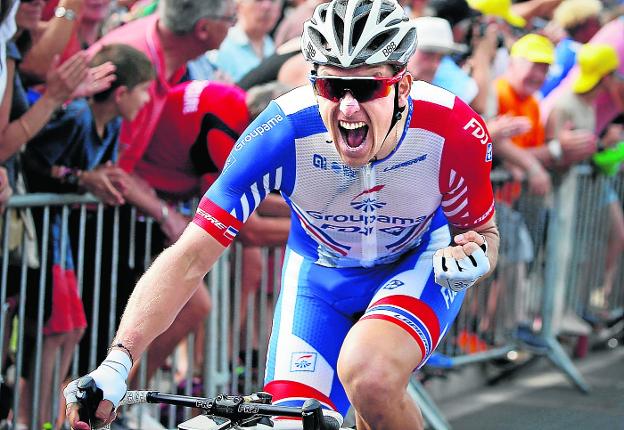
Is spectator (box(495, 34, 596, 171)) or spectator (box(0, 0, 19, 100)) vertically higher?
spectator (box(0, 0, 19, 100))

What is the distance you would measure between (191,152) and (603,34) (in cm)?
499

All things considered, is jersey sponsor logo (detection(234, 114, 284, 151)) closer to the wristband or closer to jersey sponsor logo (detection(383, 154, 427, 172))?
jersey sponsor logo (detection(383, 154, 427, 172))

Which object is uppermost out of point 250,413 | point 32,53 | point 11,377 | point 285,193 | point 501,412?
point 32,53

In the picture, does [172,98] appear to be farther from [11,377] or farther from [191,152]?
[11,377]

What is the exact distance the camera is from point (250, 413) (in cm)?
333

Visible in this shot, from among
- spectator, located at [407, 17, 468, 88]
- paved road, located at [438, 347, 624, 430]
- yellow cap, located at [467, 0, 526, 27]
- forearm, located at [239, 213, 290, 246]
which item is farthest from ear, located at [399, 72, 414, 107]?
yellow cap, located at [467, 0, 526, 27]

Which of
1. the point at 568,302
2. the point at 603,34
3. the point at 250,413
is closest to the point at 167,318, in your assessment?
the point at 250,413

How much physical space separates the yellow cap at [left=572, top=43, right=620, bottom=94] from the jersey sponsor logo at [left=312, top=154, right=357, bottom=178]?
5620 mm

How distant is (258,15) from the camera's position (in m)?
8.72

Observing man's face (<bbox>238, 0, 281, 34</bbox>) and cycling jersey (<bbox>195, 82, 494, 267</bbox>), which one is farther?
man's face (<bbox>238, 0, 281, 34</bbox>)

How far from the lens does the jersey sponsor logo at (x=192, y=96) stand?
6.51 metres

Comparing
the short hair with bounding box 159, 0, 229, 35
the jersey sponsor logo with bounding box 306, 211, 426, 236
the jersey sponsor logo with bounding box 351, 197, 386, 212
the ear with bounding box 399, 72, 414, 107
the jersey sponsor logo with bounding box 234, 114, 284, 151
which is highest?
the short hair with bounding box 159, 0, 229, 35

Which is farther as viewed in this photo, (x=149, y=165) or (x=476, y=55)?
(x=476, y=55)

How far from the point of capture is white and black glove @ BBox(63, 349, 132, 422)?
338cm
